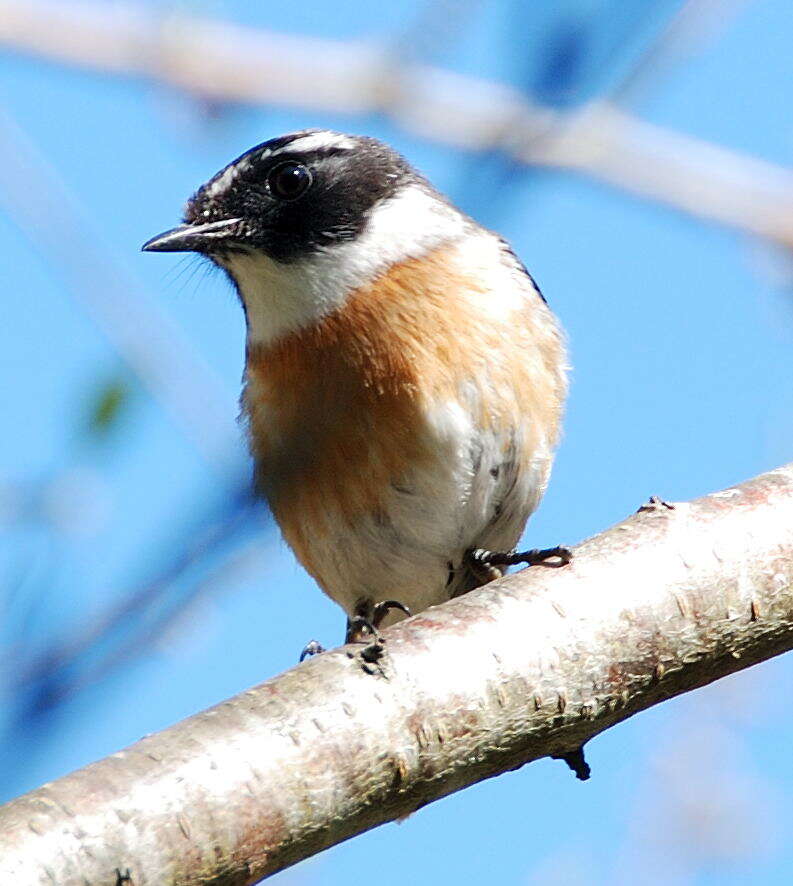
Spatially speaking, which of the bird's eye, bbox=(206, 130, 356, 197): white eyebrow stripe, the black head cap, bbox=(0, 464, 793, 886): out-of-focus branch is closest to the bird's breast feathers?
the black head cap

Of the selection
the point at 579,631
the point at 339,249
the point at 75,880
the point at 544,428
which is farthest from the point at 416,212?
the point at 75,880

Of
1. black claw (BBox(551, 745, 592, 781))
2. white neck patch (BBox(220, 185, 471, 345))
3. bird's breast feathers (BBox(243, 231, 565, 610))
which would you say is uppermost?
white neck patch (BBox(220, 185, 471, 345))

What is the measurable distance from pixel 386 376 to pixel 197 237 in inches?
44.0

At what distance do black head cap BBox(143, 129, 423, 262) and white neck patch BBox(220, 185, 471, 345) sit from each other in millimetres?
57

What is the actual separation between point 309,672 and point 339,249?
282 centimetres

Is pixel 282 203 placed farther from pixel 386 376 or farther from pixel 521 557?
pixel 521 557

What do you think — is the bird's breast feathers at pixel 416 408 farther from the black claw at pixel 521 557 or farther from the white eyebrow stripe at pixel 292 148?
the white eyebrow stripe at pixel 292 148

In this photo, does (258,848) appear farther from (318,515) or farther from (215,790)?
(318,515)

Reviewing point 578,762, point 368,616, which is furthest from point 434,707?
point 368,616

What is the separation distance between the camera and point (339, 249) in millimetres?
5906

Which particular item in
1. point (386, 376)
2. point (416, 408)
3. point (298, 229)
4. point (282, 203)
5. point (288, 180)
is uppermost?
point (288, 180)

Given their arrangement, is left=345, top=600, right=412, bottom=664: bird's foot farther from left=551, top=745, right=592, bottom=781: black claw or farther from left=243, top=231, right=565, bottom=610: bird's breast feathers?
left=551, top=745, right=592, bottom=781: black claw

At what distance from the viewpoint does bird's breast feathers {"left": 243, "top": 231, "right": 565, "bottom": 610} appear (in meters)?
5.37

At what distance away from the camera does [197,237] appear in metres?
5.79
